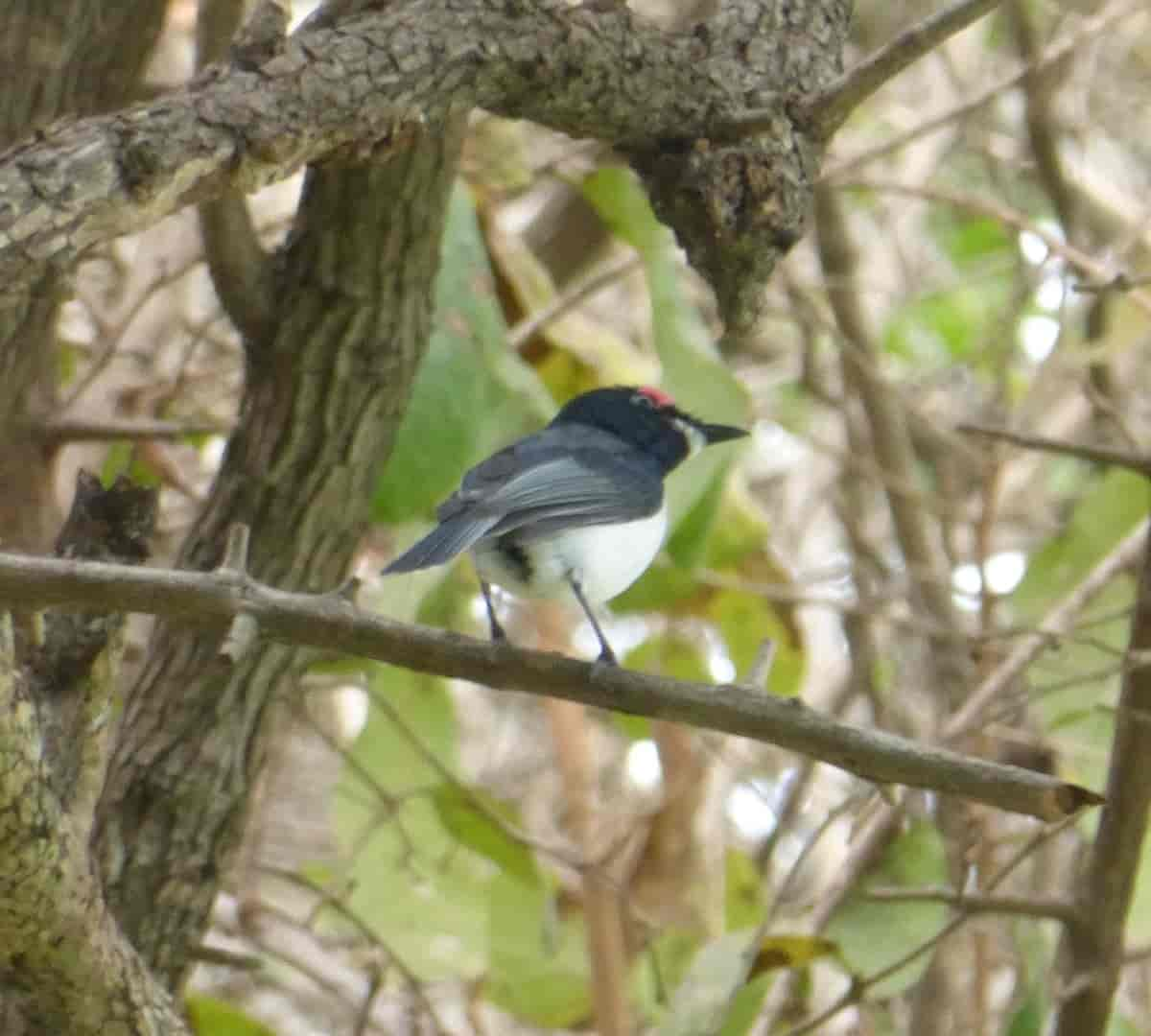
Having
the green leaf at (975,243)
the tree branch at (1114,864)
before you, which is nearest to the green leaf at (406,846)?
the tree branch at (1114,864)

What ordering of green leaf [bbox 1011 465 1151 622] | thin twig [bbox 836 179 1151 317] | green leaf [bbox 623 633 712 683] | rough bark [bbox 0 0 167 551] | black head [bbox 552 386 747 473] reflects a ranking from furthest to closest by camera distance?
green leaf [bbox 623 633 712 683]
green leaf [bbox 1011 465 1151 622]
thin twig [bbox 836 179 1151 317]
black head [bbox 552 386 747 473]
rough bark [bbox 0 0 167 551]

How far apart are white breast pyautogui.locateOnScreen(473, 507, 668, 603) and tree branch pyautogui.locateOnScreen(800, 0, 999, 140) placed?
72 cm

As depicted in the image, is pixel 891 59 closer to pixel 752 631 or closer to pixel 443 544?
pixel 443 544

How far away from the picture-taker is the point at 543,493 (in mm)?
2766

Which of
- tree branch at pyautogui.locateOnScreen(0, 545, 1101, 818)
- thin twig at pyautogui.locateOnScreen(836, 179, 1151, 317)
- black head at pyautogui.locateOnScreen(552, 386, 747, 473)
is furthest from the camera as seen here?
thin twig at pyautogui.locateOnScreen(836, 179, 1151, 317)

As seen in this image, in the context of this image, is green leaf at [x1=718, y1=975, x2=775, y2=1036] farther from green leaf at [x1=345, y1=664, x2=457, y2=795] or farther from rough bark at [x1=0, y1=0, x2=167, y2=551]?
rough bark at [x1=0, y1=0, x2=167, y2=551]

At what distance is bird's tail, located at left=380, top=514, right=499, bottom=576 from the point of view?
2.40m

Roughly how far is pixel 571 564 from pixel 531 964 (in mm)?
1568

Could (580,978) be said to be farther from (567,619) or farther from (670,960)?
(567,619)

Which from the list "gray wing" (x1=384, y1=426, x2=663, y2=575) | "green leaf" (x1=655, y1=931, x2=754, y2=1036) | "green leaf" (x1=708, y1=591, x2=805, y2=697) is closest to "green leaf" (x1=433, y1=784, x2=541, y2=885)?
"green leaf" (x1=655, y1=931, x2=754, y2=1036)

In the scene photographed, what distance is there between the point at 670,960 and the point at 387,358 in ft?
6.38

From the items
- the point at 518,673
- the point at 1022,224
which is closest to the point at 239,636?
the point at 518,673

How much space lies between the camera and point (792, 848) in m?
6.10

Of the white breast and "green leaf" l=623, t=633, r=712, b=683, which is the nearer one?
the white breast
